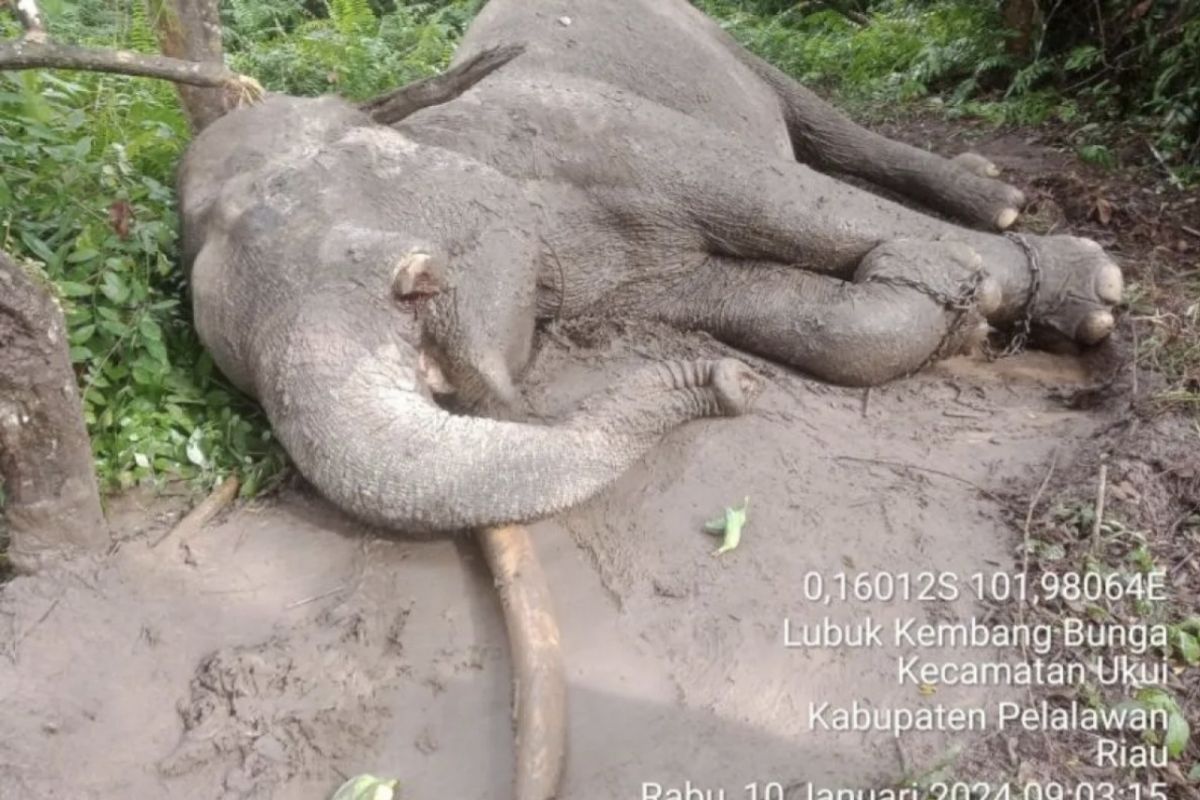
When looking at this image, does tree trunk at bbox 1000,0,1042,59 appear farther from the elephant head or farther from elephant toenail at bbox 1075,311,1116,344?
the elephant head

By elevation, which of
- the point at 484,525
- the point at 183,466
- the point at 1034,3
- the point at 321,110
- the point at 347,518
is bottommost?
the point at 183,466

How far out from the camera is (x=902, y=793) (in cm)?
262

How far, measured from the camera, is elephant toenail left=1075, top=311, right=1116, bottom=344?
13.8ft

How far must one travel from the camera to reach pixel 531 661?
290 cm

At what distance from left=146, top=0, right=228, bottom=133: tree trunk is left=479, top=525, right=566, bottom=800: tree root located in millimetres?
2749

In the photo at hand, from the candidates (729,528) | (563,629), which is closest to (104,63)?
(563,629)

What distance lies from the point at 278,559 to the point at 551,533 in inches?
33.6

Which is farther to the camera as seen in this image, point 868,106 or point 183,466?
point 868,106

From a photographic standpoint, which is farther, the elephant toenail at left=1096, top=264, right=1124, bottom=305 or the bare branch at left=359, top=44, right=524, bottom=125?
the elephant toenail at left=1096, top=264, right=1124, bottom=305

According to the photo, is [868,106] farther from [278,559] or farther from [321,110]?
[278,559]

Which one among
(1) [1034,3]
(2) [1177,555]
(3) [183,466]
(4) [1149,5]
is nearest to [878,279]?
(2) [1177,555]

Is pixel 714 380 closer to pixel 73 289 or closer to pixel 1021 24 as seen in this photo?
pixel 73 289

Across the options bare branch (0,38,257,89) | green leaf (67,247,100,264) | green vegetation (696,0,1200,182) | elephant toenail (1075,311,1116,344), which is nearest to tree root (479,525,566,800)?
bare branch (0,38,257,89)

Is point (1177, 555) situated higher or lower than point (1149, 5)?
lower
